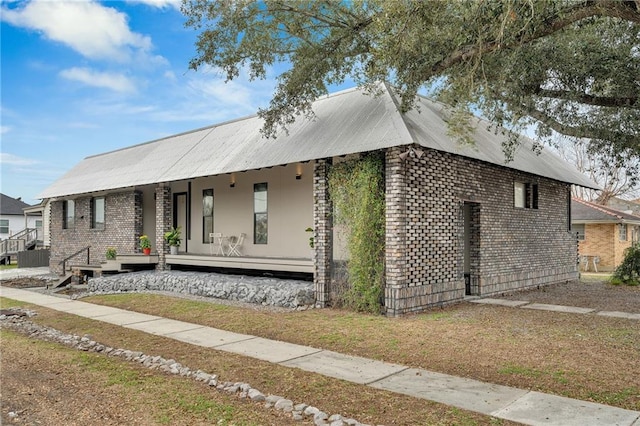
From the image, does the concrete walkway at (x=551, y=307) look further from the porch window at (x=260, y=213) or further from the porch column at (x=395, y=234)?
the porch window at (x=260, y=213)

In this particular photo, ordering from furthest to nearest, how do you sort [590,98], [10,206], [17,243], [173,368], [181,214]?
[10,206], [17,243], [181,214], [590,98], [173,368]

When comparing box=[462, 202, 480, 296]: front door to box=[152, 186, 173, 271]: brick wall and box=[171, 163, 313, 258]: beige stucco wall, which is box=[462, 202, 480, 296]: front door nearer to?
box=[171, 163, 313, 258]: beige stucco wall

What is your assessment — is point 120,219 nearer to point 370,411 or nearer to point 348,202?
point 348,202

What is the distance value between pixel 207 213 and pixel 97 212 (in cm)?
587

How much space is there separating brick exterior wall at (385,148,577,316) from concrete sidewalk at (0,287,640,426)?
10.6ft

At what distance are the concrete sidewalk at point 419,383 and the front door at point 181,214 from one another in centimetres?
857

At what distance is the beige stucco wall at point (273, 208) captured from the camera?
44.5 ft

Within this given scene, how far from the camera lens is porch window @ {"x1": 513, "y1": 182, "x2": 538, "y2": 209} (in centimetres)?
1394

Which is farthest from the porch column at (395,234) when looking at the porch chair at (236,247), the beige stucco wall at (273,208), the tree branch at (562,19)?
the porch chair at (236,247)

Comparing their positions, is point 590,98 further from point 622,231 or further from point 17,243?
point 17,243

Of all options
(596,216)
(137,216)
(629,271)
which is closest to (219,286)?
(137,216)

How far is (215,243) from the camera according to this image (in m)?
16.3

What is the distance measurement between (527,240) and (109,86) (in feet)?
46.2

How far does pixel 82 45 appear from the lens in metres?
11.7
